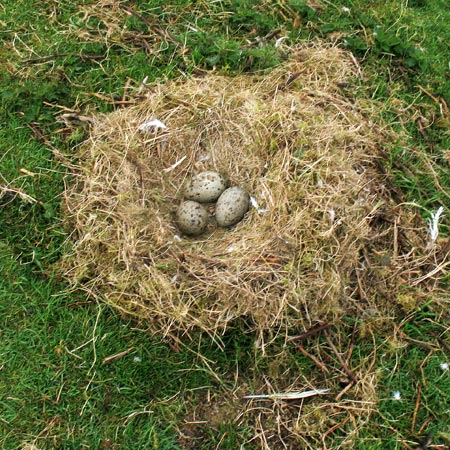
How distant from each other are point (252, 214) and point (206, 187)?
0.33 meters

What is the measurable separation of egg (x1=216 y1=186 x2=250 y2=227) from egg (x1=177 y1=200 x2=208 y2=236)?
97 millimetres

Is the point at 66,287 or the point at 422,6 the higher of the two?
the point at 422,6

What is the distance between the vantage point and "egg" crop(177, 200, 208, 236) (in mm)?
3895

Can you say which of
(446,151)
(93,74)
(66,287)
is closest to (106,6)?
(93,74)

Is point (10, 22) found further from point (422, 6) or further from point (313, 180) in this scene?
point (422, 6)

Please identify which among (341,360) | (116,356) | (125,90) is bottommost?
(116,356)

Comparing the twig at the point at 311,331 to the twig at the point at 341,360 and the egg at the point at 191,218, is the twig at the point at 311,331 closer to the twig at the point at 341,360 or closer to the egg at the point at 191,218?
the twig at the point at 341,360

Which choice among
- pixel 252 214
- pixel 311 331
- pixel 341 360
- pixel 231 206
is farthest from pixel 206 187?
pixel 341 360

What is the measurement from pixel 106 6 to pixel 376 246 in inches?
96.8

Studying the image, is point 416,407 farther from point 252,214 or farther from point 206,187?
point 206,187

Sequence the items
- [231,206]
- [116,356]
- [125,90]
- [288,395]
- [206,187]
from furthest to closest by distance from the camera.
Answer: [125,90], [206,187], [231,206], [116,356], [288,395]

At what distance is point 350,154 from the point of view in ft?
12.9

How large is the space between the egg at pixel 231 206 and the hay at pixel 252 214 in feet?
0.21

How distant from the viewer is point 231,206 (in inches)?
153
